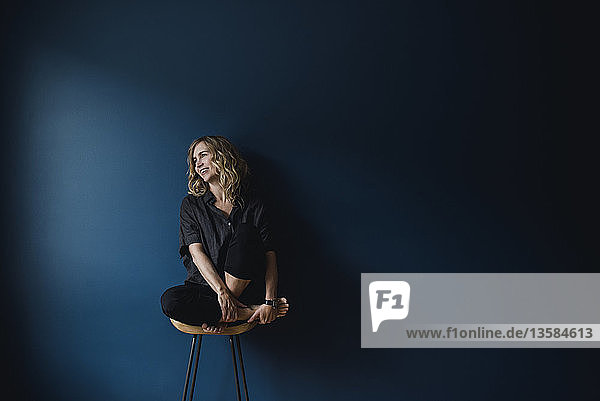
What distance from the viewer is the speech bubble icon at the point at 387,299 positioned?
268 cm

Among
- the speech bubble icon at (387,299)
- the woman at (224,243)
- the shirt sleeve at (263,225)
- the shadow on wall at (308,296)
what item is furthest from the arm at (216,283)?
the speech bubble icon at (387,299)

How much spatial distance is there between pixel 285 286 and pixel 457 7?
163 cm

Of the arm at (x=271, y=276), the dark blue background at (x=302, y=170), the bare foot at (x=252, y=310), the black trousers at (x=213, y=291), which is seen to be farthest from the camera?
the dark blue background at (x=302, y=170)

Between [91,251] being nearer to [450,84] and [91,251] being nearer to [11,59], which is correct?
[11,59]

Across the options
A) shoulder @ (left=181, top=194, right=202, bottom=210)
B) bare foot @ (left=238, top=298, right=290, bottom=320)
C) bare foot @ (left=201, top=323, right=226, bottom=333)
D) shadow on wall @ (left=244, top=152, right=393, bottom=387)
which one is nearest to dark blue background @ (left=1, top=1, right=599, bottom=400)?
shadow on wall @ (left=244, top=152, right=393, bottom=387)

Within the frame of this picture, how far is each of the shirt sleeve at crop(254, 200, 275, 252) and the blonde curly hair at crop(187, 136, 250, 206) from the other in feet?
0.30

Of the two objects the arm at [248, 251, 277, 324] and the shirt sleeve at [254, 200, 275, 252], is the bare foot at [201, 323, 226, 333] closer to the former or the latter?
the arm at [248, 251, 277, 324]

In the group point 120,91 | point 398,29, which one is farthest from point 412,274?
point 120,91

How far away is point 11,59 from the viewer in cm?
258

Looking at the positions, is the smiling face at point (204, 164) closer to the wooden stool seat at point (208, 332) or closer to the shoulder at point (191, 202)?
the shoulder at point (191, 202)

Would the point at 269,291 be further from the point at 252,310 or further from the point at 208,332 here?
the point at 208,332

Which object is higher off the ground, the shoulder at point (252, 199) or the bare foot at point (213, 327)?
the shoulder at point (252, 199)

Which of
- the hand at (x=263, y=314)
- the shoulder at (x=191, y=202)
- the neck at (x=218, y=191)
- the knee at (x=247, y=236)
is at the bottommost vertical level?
the hand at (x=263, y=314)

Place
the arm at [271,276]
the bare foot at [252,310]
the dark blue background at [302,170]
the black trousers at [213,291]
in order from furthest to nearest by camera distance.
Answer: the dark blue background at [302,170] → the arm at [271,276] → the bare foot at [252,310] → the black trousers at [213,291]
